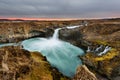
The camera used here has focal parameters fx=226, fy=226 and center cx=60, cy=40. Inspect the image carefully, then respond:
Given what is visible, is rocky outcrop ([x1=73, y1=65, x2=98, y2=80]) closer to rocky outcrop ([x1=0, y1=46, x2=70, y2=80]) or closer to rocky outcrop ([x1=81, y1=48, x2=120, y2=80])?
rocky outcrop ([x1=0, y1=46, x2=70, y2=80])

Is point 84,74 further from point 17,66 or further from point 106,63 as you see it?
point 106,63

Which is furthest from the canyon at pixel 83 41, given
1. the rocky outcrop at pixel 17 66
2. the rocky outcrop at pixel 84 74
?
the rocky outcrop at pixel 84 74

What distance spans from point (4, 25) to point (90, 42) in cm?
3954

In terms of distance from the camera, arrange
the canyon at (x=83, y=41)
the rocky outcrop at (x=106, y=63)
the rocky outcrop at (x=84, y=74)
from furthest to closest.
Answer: the rocky outcrop at (x=106, y=63) < the canyon at (x=83, y=41) < the rocky outcrop at (x=84, y=74)

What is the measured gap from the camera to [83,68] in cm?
624

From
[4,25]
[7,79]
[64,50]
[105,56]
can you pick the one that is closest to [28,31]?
[4,25]

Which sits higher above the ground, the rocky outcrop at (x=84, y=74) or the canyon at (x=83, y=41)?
the rocky outcrop at (x=84, y=74)

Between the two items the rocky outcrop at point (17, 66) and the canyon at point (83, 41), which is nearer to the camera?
the rocky outcrop at point (17, 66)

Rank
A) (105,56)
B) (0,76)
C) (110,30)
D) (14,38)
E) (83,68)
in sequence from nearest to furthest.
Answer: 1. (83,68)
2. (0,76)
3. (105,56)
4. (110,30)
5. (14,38)

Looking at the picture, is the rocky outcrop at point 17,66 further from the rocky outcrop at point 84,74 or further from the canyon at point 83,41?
the rocky outcrop at point 84,74

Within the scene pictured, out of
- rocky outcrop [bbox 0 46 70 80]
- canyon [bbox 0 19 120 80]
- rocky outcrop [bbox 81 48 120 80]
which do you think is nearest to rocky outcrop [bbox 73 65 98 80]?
rocky outcrop [bbox 0 46 70 80]

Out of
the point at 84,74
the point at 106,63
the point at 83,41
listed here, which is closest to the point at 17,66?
the point at 84,74

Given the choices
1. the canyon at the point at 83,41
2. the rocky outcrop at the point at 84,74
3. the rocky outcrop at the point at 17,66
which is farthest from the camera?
the canyon at the point at 83,41

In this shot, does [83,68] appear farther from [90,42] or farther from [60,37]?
[60,37]
